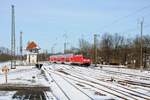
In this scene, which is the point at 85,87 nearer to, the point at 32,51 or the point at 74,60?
the point at 32,51

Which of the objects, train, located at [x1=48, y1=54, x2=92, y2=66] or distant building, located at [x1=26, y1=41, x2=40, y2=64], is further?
train, located at [x1=48, y1=54, x2=92, y2=66]

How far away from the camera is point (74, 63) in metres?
98.6

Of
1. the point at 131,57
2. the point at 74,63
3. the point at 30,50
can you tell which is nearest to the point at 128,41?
the point at 131,57

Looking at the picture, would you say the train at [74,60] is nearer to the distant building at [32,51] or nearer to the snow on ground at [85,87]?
the distant building at [32,51]

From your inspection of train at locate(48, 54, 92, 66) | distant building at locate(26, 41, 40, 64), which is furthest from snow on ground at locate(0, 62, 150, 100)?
train at locate(48, 54, 92, 66)

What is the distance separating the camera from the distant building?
79.8 m

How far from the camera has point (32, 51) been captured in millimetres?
88625

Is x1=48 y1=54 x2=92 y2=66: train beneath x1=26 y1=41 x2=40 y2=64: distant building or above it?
beneath

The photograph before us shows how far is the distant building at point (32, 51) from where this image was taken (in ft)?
262

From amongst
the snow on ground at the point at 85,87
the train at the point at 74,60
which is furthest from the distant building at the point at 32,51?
the snow on ground at the point at 85,87

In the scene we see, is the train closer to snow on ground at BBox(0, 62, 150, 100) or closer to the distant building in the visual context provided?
the distant building

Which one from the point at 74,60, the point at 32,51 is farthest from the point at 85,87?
the point at 74,60

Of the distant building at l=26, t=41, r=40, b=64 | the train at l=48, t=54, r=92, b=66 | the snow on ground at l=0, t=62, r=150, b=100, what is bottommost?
the snow on ground at l=0, t=62, r=150, b=100

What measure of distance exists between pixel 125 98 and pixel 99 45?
405ft
